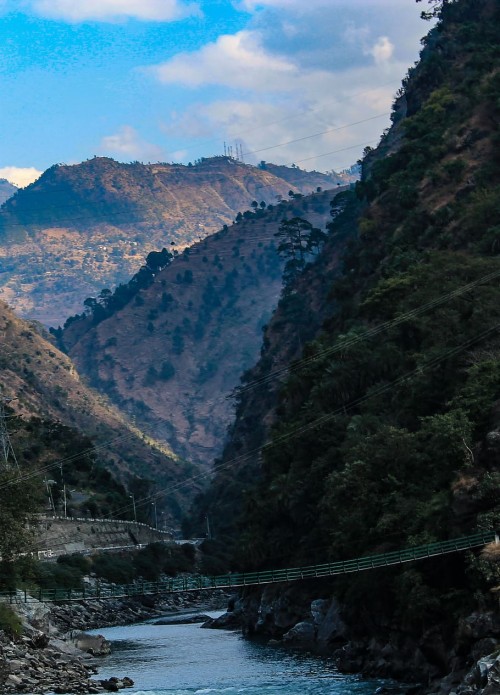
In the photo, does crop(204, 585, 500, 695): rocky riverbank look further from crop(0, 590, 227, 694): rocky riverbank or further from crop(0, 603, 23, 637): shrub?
crop(0, 603, 23, 637): shrub

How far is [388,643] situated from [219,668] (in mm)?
11884

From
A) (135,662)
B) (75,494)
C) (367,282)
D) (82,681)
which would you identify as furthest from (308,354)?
(75,494)

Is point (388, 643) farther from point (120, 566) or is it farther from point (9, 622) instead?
point (120, 566)

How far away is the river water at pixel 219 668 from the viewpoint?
5744 cm

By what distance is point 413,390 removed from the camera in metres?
72.8

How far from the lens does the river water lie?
2261 inches

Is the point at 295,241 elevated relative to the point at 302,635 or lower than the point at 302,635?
elevated

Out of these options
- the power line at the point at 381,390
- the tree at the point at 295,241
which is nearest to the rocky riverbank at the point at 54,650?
the power line at the point at 381,390

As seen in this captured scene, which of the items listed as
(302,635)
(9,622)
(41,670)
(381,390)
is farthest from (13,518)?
(381,390)

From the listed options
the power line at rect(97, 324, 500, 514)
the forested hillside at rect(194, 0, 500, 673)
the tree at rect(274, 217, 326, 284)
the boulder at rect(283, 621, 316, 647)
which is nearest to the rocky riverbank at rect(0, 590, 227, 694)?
the boulder at rect(283, 621, 316, 647)

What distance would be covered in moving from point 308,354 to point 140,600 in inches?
1308

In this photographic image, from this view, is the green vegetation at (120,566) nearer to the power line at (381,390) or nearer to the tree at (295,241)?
the power line at (381,390)

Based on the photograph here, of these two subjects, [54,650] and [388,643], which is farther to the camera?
[54,650]

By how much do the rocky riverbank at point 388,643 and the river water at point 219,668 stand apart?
47.6 inches
